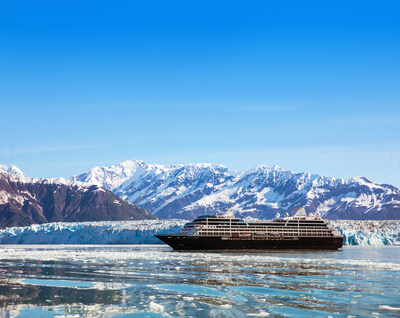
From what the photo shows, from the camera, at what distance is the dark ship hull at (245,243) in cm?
10188

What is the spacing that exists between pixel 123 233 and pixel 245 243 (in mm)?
66125

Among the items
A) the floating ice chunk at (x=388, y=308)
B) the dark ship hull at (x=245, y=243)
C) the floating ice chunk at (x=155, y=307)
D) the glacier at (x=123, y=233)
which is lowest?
the floating ice chunk at (x=388, y=308)

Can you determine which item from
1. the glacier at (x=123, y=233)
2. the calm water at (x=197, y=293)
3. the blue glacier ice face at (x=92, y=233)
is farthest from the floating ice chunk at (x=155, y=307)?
the blue glacier ice face at (x=92, y=233)

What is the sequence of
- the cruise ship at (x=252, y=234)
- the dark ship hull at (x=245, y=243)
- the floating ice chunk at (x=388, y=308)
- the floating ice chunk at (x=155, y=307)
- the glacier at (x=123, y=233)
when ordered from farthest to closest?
the glacier at (x=123, y=233)
the cruise ship at (x=252, y=234)
the dark ship hull at (x=245, y=243)
the floating ice chunk at (x=388, y=308)
the floating ice chunk at (x=155, y=307)

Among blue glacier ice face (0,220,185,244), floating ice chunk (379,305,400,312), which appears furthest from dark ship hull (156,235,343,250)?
floating ice chunk (379,305,400,312)

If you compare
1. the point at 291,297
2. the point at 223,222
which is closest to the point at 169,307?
the point at 291,297

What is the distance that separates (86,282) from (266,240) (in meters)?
76.1

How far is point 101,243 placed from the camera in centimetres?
17125

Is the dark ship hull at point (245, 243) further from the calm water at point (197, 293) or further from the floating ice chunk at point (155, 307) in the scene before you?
the floating ice chunk at point (155, 307)

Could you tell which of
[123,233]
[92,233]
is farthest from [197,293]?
[92,233]

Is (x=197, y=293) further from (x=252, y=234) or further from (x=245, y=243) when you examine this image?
(x=252, y=234)

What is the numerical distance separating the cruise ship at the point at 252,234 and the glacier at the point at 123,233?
34532 mm

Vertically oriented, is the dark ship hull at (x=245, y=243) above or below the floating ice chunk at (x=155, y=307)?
above

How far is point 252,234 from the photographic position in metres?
110
